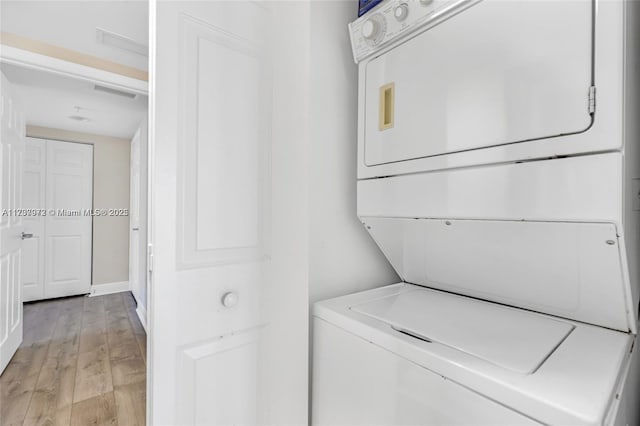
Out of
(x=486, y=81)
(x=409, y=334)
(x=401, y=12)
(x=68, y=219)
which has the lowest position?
(x=409, y=334)

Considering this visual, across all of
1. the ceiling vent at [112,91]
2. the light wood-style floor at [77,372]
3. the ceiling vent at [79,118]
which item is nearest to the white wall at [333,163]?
the light wood-style floor at [77,372]

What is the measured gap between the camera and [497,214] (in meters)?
0.80

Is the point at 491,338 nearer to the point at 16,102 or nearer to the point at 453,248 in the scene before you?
the point at 453,248

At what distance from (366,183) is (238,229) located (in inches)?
19.7

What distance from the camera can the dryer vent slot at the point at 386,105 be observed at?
1066 millimetres

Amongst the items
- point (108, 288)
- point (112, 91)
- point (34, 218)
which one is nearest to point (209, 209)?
point (112, 91)

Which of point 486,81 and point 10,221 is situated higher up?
point 486,81

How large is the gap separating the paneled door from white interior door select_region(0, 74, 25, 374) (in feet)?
7.44

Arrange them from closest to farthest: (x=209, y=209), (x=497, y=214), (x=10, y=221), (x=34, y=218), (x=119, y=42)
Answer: (x=497, y=214)
(x=209, y=209)
(x=119, y=42)
(x=10, y=221)
(x=34, y=218)

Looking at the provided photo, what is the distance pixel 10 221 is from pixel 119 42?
1.65 m

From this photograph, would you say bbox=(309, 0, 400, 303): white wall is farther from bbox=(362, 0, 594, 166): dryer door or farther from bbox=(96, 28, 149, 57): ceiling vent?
bbox=(96, 28, 149, 57): ceiling vent

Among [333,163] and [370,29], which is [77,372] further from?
[370,29]

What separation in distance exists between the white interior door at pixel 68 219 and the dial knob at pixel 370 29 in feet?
17.1

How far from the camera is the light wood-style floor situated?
1980 millimetres
